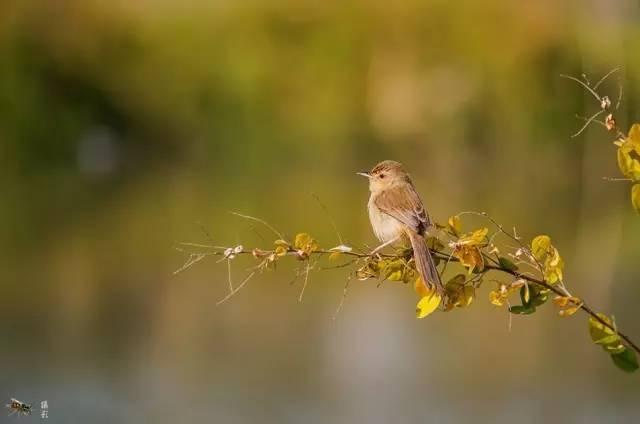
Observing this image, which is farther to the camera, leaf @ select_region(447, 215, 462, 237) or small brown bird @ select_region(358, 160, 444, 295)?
small brown bird @ select_region(358, 160, 444, 295)

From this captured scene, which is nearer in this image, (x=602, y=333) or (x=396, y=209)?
(x=602, y=333)

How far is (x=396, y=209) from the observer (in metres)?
5.54

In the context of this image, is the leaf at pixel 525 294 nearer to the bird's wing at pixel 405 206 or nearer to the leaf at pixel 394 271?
the leaf at pixel 394 271

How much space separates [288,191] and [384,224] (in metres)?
20.5

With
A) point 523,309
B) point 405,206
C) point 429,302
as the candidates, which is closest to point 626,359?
point 523,309

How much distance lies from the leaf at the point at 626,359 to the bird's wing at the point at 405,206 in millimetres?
1977

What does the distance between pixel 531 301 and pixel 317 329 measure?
33.2 ft

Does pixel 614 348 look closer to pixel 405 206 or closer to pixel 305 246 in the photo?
pixel 305 246

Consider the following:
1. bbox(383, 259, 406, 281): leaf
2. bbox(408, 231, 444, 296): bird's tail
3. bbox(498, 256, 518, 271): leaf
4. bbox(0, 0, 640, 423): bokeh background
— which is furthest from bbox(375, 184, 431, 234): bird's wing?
bbox(0, 0, 640, 423): bokeh background

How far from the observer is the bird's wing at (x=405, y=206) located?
17.1 ft

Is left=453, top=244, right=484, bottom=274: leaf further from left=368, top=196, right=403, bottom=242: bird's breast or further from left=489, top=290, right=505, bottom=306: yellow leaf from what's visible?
left=368, top=196, right=403, bottom=242: bird's breast

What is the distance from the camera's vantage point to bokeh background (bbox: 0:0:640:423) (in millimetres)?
11133

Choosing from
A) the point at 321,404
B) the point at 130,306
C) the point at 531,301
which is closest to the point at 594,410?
the point at 321,404

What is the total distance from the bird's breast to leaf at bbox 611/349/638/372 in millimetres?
2290
